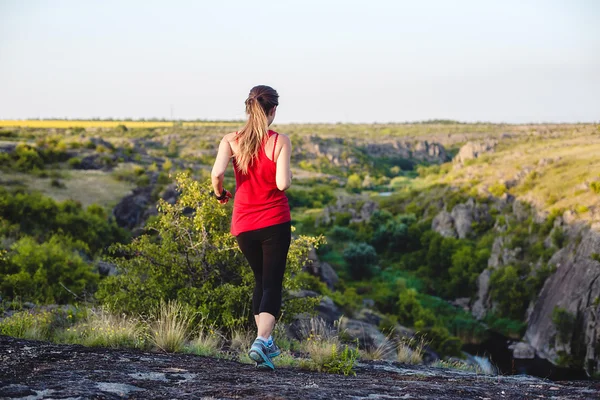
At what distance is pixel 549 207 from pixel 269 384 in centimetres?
4624

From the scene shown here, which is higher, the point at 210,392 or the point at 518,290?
the point at 210,392

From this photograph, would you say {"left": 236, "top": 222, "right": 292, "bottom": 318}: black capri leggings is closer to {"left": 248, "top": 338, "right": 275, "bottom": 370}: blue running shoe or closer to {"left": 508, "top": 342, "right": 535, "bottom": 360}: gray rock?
{"left": 248, "top": 338, "right": 275, "bottom": 370}: blue running shoe

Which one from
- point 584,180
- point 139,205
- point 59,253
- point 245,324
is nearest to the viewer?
point 245,324

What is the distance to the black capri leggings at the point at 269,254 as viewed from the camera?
530 cm

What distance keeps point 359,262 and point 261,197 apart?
147ft

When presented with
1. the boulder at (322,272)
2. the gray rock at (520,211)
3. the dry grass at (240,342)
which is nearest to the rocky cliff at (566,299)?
the gray rock at (520,211)

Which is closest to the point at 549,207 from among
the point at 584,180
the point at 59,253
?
the point at 584,180

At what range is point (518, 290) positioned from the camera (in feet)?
134

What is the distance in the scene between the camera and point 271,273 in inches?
212

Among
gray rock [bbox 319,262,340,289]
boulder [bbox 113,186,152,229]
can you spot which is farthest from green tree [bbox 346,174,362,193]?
gray rock [bbox 319,262,340,289]

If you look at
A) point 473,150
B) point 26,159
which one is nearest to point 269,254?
point 26,159

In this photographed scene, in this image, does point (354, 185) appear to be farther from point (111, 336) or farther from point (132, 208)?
point (111, 336)

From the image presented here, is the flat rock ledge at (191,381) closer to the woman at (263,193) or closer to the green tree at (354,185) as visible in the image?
the woman at (263,193)

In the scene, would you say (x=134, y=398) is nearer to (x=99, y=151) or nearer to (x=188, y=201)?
(x=188, y=201)
